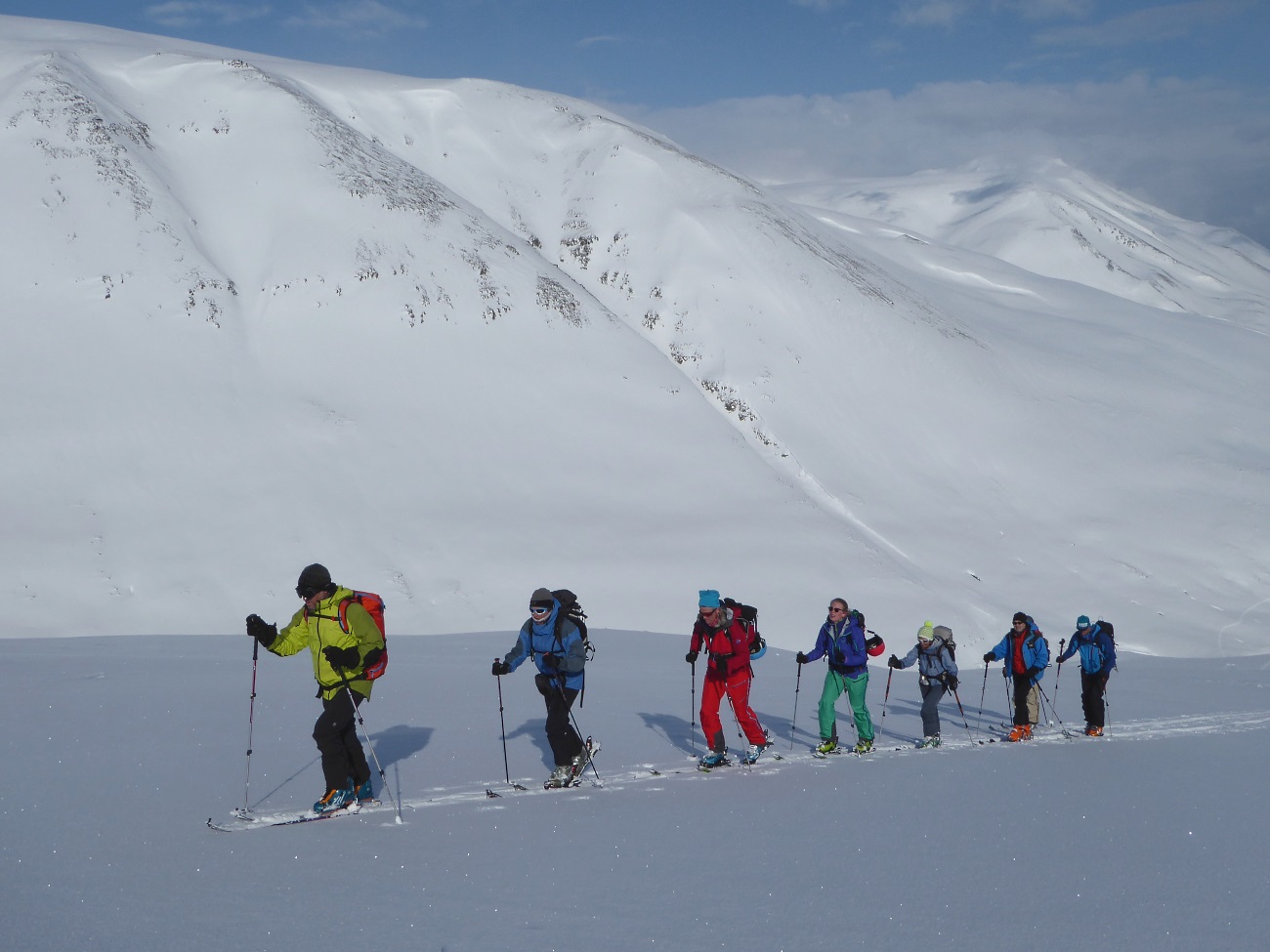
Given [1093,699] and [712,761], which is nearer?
[712,761]

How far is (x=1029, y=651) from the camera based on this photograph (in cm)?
1341

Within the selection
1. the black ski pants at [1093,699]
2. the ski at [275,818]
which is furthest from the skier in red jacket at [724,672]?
the black ski pants at [1093,699]

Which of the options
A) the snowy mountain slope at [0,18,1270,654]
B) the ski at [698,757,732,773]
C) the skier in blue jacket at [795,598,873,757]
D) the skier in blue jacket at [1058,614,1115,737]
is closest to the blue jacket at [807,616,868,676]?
the skier in blue jacket at [795,598,873,757]

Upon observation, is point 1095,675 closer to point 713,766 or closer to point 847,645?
point 847,645

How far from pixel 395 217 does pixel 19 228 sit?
33.2 ft

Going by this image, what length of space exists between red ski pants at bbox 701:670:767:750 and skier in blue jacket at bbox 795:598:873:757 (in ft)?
3.83

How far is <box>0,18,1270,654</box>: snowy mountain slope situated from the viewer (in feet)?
69.9

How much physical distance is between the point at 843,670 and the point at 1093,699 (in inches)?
184

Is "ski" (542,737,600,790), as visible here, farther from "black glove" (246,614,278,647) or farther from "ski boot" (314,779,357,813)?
"black glove" (246,614,278,647)

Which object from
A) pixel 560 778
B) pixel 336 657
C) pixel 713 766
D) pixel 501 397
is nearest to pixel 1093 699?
pixel 713 766

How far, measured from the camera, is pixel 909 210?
143 m

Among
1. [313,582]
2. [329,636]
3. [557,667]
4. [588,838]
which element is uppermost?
[313,582]

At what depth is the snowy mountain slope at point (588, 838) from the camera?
5.37 metres

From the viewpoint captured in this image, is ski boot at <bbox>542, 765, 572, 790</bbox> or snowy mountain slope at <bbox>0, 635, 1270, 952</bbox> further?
ski boot at <bbox>542, 765, 572, 790</bbox>
